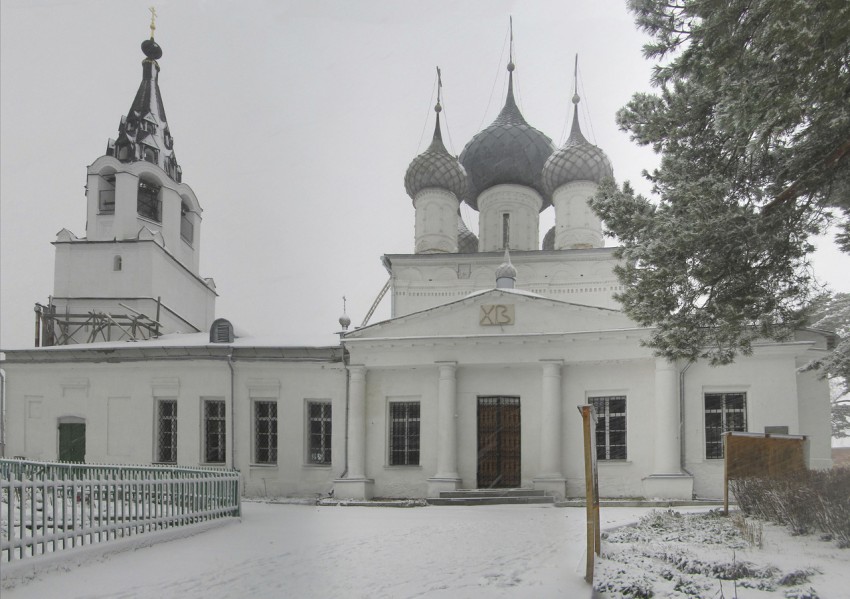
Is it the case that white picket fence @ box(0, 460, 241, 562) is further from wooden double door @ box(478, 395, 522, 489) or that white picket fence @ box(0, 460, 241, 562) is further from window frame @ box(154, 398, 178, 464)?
window frame @ box(154, 398, 178, 464)

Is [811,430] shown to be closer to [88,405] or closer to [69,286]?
[88,405]

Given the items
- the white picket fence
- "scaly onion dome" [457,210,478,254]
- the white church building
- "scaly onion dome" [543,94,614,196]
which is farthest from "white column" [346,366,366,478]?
"scaly onion dome" [457,210,478,254]

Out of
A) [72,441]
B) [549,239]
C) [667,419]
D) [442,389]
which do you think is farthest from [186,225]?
[667,419]

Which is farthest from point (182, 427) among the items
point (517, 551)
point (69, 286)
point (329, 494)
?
point (517, 551)

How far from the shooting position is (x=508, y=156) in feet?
84.5

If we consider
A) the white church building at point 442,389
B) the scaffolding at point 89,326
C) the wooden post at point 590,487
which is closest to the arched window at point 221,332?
the white church building at point 442,389

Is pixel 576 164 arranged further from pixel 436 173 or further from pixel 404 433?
pixel 404 433

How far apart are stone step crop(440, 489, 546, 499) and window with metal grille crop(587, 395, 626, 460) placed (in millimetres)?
1876

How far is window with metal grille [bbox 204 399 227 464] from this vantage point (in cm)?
1920

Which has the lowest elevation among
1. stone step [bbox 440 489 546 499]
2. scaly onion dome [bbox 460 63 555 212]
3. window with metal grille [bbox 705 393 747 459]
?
stone step [bbox 440 489 546 499]

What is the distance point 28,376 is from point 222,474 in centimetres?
1149

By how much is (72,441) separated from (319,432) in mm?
6692

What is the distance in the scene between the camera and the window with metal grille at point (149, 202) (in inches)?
1038

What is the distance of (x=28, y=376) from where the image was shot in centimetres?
2017
